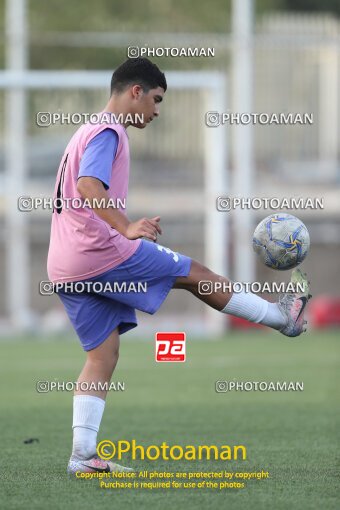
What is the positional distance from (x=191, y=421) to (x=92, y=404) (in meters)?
2.22

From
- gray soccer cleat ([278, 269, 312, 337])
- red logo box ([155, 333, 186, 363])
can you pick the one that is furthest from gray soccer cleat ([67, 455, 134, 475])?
gray soccer cleat ([278, 269, 312, 337])

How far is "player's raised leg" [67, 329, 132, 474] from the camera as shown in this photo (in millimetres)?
6039

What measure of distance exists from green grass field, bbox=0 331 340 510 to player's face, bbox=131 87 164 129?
1712 millimetres

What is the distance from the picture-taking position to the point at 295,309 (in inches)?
245

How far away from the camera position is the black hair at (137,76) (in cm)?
614

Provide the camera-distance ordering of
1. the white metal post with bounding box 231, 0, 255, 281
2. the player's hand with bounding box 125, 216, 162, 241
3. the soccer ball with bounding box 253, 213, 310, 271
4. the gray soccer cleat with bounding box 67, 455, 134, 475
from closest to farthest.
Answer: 1. the player's hand with bounding box 125, 216, 162, 241
2. the gray soccer cleat with bounding box 67, 455, 134, 475
3. the soccer ball with bounding box 253, 213, 310, 271
4. the white metal post with bounding box 231, 0, 255, 281

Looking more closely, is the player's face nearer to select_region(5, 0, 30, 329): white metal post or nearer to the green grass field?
the green grass field

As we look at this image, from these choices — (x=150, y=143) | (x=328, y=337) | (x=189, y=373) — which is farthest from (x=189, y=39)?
(x=189, y=373)

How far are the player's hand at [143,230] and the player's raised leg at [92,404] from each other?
0.65 metres

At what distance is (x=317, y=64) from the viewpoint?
19.3m

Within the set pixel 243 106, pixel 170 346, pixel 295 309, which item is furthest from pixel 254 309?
pixel 243 106

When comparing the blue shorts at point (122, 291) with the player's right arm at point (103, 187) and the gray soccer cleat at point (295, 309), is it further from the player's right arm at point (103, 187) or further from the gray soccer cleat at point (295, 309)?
the gray soccer cleat at point (295, 309)

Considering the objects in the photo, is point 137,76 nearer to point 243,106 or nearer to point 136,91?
point 136,91

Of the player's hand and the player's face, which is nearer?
→ the player's hand
